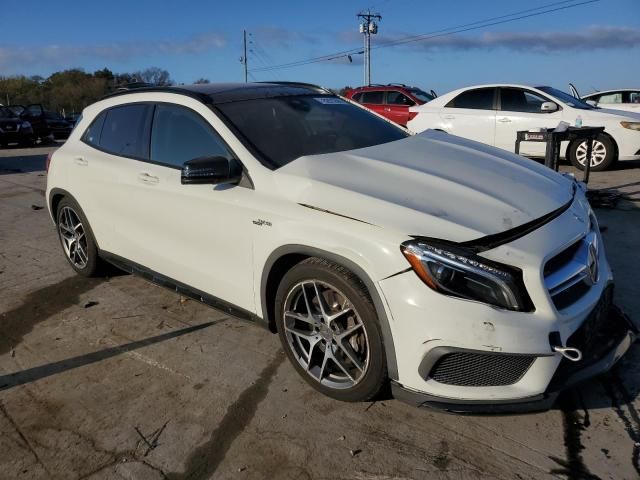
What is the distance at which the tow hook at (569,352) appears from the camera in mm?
2377

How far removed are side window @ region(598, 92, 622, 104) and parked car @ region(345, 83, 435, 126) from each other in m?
5.48

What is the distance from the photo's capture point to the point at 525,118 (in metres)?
9.84

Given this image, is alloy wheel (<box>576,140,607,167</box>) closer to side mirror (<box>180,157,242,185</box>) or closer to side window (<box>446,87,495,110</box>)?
side window (<box>446,87,495,110</box>)

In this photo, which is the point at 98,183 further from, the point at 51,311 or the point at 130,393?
the point at 130,393

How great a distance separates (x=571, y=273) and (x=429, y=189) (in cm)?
78

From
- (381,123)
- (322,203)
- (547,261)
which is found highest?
(381,123)

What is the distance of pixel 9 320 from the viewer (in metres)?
4.27

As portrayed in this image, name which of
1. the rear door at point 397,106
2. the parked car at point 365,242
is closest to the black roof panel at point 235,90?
the parked car at point 365,242

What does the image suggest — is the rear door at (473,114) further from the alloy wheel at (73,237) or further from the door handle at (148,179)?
the door handle at (148,179)

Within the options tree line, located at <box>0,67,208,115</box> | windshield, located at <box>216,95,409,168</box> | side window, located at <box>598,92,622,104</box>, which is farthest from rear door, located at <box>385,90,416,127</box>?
tree line, located at <box>0,67,208,115</box>

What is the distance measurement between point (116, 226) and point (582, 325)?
10.9 feet

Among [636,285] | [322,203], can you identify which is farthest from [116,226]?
[636,285]

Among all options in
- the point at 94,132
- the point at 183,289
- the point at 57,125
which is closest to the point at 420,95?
the point at 94,132

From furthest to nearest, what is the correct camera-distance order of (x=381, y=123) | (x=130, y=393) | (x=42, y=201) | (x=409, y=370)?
(x=42, y=201) < (x=381, y=123) < (x=130, y=393) < (x=409, y=370)
